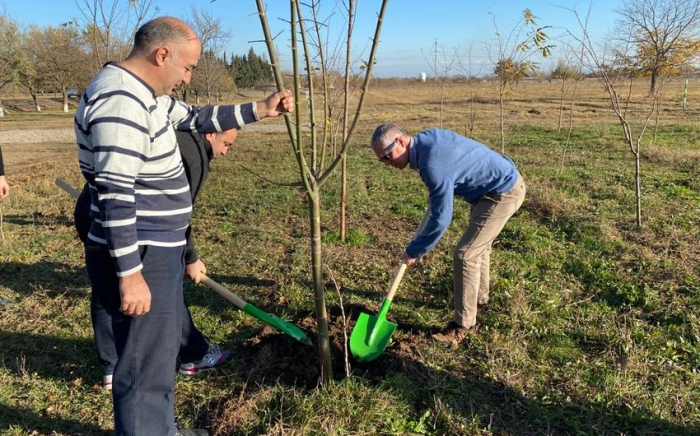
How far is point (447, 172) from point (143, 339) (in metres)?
1.78

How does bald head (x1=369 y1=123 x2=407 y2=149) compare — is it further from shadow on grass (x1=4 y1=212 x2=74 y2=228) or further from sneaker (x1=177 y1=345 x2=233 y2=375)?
shadow on grass (x1=4 y1=212 x2=74 y2=228)

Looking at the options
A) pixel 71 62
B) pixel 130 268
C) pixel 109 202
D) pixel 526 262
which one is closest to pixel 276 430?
pixel 130 268

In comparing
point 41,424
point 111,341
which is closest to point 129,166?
point 111,341

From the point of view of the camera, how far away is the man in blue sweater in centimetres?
265

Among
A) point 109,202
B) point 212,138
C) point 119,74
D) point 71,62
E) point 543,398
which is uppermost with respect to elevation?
point 71,62

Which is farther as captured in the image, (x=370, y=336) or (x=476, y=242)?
(x=476, y=242)

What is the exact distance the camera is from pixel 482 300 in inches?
140

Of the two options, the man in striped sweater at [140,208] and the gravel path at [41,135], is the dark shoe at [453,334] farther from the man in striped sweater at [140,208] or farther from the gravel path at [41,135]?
the gravel path at [41,135]

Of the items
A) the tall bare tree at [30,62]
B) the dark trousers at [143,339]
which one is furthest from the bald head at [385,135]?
the tall bare tree at [30,62]

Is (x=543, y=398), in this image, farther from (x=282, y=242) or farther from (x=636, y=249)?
(x=282, y=242)

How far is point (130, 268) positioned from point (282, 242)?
3442 millimetres

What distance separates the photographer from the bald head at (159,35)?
1631mm

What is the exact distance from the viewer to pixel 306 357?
2906mm

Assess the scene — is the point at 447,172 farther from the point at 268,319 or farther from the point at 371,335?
the point at 268,319
